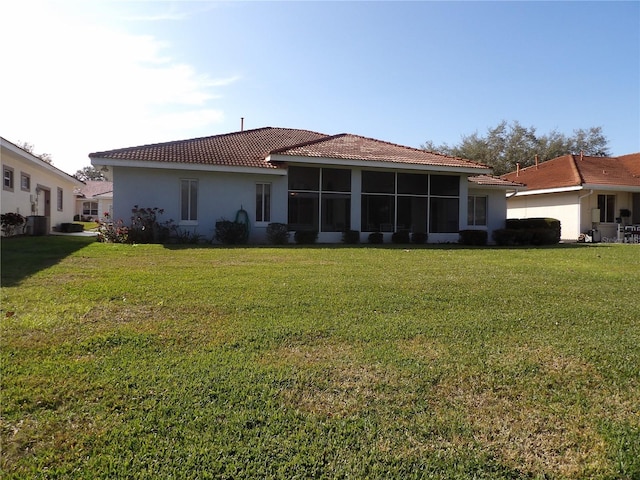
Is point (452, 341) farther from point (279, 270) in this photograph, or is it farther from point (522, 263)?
point (522, 263)

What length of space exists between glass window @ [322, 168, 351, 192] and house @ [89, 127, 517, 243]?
38 millimetres

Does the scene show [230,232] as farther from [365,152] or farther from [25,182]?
[25,182]

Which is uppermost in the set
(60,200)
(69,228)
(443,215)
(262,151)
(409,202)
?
(262,151)

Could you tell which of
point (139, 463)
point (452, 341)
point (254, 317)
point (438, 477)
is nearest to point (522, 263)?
point (452, 341)

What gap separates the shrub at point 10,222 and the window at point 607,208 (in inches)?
1035

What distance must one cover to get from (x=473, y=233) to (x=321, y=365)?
15.3 m

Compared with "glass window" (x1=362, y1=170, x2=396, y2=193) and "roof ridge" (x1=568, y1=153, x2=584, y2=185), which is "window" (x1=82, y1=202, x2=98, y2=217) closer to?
"glass window" (x1=362, y1=170, x2=396, y2=193)

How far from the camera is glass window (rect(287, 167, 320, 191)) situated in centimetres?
1694

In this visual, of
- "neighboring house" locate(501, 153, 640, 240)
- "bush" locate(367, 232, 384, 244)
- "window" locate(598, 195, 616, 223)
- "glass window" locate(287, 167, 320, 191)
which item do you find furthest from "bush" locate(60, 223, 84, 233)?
"window" locate(598, 195, 616, 223)

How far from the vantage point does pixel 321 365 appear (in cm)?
370

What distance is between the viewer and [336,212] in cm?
1745

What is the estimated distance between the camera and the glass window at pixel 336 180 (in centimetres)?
1728

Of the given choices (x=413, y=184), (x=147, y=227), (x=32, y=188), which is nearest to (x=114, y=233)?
(x=147, y=227)

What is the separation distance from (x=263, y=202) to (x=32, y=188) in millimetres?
10987
